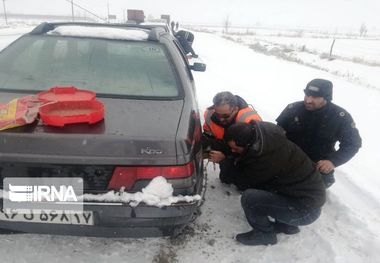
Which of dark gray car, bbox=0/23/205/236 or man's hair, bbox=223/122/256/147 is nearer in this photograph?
dark gray car, bbox=0/23/205/236

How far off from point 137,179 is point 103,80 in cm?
115

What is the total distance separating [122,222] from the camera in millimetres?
2127

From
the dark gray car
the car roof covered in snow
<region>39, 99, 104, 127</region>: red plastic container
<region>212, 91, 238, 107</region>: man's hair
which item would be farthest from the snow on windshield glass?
<region>39, 99, 104, 127</region>: red plastic container

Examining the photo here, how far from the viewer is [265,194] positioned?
9.17ft

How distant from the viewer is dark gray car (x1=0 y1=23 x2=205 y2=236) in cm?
201

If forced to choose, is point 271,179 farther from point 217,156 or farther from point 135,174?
point 135,174

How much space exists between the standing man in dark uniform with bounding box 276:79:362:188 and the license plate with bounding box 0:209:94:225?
6.86 feet

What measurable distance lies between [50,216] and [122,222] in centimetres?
40

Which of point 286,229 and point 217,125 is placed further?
point 217,125

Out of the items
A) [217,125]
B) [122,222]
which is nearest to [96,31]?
[217,125]

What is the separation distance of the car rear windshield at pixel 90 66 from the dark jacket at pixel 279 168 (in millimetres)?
764

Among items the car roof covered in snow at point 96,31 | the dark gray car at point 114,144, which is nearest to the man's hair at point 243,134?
the dark gray car at point 114,144

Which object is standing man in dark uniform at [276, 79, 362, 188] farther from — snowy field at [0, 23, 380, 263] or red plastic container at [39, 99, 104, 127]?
red plastic container at [39, 99, 104, 127]

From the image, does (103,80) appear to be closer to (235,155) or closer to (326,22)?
(235,155)
